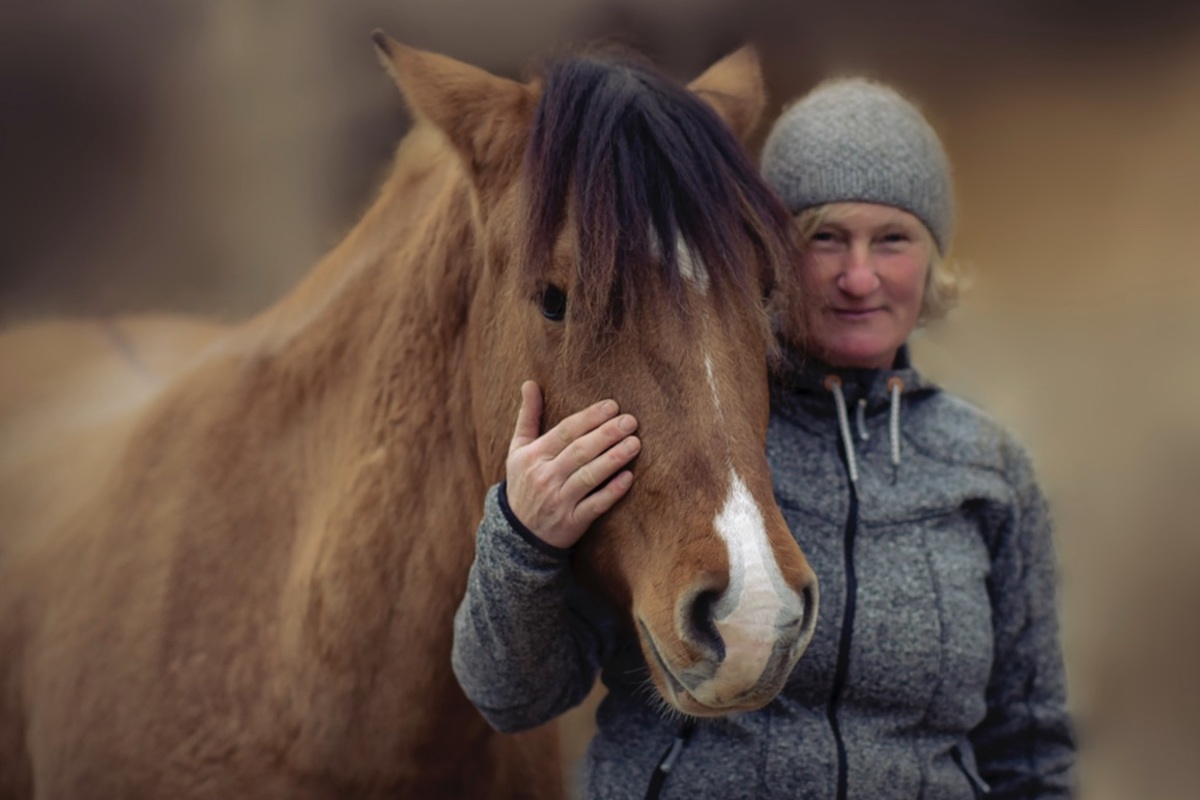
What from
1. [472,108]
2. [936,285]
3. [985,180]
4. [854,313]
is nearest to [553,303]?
[472,108]

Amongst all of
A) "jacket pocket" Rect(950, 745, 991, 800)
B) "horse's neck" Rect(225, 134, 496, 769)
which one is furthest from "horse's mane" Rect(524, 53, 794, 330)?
"jacket pocket" Rect(950, 745, 991, 800)

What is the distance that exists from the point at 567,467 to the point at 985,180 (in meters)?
2.96

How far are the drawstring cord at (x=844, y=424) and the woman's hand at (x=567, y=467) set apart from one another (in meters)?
0.43

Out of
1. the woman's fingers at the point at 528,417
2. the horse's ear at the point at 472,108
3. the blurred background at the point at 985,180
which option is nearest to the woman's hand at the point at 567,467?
the woman's fingers at the point at 528,417

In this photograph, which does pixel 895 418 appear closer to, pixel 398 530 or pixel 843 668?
pixel 843 668

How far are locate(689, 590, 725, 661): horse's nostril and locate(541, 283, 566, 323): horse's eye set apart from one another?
0.34 metres

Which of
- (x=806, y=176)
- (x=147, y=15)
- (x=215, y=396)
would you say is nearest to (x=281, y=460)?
(x=215, y=396)

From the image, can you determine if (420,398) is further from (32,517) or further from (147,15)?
(147,15)

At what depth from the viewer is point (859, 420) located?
132 centimetres

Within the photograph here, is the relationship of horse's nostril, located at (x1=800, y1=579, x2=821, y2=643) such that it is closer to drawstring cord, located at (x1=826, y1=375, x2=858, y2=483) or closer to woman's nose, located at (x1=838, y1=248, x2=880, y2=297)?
drawstring cord, located at (x1=826, y1=375, x2=858, y2=483)

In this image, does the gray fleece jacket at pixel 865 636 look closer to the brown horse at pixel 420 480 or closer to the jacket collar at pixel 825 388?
the jacket collar at pixel 825 388

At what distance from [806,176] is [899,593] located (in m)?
0.57

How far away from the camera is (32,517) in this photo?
1701 millimetres

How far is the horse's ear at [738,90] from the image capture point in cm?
127
